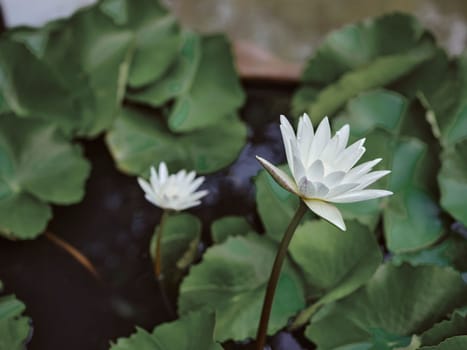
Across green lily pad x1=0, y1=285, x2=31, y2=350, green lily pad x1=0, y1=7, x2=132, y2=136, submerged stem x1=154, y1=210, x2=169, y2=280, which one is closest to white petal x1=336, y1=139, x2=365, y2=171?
submerged stem x1=154, y1=210, x2=169, y2=280

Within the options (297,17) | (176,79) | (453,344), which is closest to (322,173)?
(453,344)

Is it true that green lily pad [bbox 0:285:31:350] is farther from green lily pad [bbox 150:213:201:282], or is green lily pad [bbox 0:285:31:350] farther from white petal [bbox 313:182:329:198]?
white petal [bbox 313:182:329:198]

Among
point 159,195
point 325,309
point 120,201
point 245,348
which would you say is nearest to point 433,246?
point 325,309

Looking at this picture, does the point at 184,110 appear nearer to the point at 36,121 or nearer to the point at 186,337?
the point at 36,121

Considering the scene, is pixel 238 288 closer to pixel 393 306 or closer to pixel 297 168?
pixel 393 306

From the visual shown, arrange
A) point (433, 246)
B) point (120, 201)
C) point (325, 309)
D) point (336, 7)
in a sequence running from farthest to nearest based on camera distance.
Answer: point (336, 7), point (120, 201), point (433, 246), point (325, 309)

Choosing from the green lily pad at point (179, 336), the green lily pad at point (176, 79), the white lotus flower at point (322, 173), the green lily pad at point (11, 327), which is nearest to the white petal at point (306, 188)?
the white lotus flower at point (322, 173)

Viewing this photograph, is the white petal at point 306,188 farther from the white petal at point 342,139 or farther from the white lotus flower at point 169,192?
the white lotus flower at point 169,192
